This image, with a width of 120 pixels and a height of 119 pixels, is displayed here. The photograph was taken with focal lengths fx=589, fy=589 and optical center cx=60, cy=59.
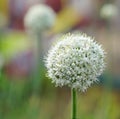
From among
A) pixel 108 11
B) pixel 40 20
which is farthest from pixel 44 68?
pixel 108 11

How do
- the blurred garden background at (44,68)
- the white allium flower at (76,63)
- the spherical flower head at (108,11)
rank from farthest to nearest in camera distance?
the spherical flower head at (108,11) → the blurred garden background at (44,68) → the white allium flower at (76,63)


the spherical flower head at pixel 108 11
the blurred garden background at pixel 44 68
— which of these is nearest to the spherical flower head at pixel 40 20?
the blurred garden background at pixel 44 68

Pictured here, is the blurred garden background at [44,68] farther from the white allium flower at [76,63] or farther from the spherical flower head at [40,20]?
the white allium flower at [76,63]

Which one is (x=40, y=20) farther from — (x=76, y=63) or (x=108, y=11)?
(x=76, y=63)

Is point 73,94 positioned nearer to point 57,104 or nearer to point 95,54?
point 95,54

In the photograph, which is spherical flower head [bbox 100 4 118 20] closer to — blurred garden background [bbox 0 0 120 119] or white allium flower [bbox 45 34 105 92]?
blurred garden background [bbox 0 0 120 119]

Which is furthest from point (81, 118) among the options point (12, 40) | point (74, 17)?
point (74, 17)
